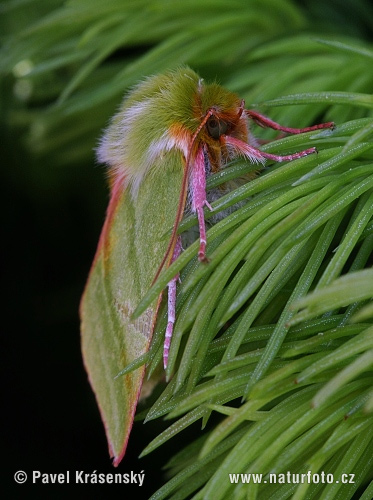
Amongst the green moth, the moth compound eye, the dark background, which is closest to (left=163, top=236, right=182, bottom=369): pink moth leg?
the green moth

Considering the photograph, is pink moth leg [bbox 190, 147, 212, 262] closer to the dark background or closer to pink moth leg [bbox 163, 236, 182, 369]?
pink moth leg [bbox 163, 236, 182, 369]

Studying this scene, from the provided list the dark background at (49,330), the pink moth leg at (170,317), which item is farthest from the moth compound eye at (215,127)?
the dark background at (49,330)

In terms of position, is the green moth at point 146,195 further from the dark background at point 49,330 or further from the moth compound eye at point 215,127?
the dark background at point 49,330

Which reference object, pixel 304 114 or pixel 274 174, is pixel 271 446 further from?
pixel 304 114

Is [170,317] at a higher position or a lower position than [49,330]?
higher

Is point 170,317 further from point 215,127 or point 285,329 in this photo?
point 215,127

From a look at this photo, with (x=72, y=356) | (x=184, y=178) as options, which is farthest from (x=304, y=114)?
(x=72, y=356)

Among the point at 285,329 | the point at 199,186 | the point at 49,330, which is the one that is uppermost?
the point at 199,186

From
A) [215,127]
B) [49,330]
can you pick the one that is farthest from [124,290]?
[49,330]
